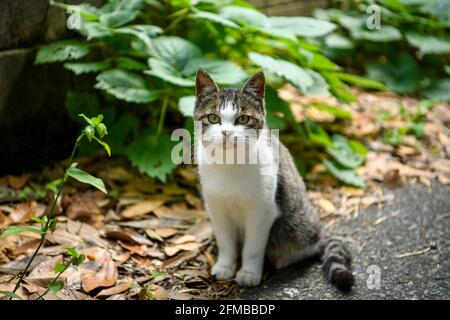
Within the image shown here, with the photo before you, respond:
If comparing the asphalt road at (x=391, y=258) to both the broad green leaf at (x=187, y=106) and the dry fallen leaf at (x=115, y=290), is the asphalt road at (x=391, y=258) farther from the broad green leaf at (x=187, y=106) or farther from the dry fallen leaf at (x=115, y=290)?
the broad green leaf at (x=187, y=106)

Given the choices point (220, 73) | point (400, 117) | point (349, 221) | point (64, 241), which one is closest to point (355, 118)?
point (400, 117)

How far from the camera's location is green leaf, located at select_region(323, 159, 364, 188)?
3471 millimetres

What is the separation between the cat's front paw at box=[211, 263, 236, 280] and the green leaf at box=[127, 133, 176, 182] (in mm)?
676

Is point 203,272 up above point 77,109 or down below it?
below

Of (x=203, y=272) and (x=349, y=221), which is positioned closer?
(x=203, y=272)

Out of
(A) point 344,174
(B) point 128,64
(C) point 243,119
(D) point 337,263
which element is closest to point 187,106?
(B) point 128,64

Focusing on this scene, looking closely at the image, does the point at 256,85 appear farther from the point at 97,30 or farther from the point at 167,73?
the point at 97,30

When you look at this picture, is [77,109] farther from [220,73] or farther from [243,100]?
[243,100]

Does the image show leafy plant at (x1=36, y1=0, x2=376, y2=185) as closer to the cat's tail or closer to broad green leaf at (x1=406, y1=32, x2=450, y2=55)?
the cat's tail

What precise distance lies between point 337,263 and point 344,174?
1.12m

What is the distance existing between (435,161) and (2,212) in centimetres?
290

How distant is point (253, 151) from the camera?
2.40 meters

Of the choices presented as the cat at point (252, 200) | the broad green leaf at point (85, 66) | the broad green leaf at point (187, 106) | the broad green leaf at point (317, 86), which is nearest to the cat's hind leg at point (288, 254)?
the cat at point (252, 200)

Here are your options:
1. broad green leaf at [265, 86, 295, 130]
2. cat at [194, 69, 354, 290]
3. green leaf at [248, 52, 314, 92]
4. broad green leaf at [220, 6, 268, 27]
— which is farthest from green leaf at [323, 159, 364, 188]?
broad green leaf at [220, 6, 268, 27]
